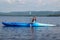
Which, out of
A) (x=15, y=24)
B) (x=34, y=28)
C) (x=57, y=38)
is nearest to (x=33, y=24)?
(x=34, y=28)

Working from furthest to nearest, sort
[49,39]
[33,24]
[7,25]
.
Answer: [7,25] → [33,24] → [49,39]

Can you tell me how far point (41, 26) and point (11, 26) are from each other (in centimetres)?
556

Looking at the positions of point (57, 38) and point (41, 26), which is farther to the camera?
point (41, 26)

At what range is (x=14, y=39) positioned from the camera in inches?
914

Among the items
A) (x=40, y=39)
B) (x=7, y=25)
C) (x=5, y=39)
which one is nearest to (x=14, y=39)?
(x=5, y=39)

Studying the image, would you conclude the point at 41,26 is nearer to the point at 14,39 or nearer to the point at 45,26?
the point at 45,26

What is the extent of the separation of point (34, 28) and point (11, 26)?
4.27 meters

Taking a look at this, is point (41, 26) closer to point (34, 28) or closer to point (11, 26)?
point (34, 28)

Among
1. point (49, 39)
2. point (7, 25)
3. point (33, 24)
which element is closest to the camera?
point (49, 39)

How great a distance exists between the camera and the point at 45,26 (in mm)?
38094

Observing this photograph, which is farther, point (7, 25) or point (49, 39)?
point (7, 25)

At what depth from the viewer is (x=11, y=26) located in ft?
120

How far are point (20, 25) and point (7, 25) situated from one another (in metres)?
2.59

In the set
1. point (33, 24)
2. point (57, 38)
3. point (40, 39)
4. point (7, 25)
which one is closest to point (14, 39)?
point (40, 39)
